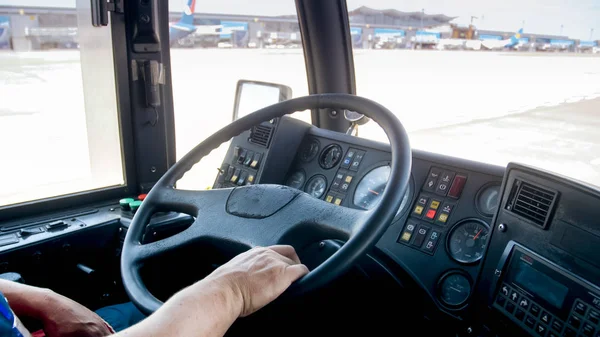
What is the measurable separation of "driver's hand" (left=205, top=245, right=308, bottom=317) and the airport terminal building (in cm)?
152

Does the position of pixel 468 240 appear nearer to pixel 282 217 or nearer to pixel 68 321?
pixel 282 217

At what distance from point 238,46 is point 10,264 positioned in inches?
114

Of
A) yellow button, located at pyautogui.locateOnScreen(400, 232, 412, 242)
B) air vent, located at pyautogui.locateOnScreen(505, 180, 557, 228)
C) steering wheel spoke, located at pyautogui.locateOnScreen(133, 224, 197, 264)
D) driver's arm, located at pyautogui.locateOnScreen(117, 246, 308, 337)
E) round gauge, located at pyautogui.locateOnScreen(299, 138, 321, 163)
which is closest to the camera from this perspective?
driver's arm, located at pyautogui.locateOnScreen(117, 246, 308, 337)

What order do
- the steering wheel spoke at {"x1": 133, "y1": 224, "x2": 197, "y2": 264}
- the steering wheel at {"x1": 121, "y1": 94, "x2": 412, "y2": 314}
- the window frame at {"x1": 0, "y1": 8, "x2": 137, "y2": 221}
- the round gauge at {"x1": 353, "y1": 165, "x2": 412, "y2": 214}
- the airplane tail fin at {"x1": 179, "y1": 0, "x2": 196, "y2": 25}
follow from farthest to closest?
the airplane tail fin at {"x1": 179, "y1": 0, "x2": 196, "y2": 25} < the window frame at {"x1": 0, "y1": 8, "x2": 137, "y2": 221} < the round gauge at {"x1": 353, "y1": 165, "x2": 412, "y2": 214} < the steering wheel spoke at {"x1": 133, "y1": 224, "x2": 197, "y2": 264} < the steering wheel at {"x1": 121, "y1": 94, "x2": 412, "y2": 314}

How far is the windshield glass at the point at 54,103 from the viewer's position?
222cm

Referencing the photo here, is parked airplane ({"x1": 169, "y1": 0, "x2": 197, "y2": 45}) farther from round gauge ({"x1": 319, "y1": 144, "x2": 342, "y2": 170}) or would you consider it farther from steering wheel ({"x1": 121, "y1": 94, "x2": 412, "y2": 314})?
steering wheel ({"x1": 121, "y1": 94, "x2": 412, "y2": 314})

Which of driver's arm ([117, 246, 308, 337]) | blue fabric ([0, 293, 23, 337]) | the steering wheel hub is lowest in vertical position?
blue fabric ([0, 293, 23, 337])

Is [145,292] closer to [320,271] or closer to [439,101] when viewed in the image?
[320,271]

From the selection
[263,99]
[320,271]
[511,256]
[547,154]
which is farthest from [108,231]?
[547,154]

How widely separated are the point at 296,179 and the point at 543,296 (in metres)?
0.99

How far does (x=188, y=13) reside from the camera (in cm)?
287

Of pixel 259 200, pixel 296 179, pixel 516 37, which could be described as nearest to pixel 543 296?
pixel 259 200

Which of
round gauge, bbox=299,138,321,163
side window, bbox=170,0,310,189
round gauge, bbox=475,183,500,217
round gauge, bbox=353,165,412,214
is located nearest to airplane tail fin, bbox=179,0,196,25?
side window, bbox=170,0,310,189

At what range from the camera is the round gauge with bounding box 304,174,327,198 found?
181 centimetres
